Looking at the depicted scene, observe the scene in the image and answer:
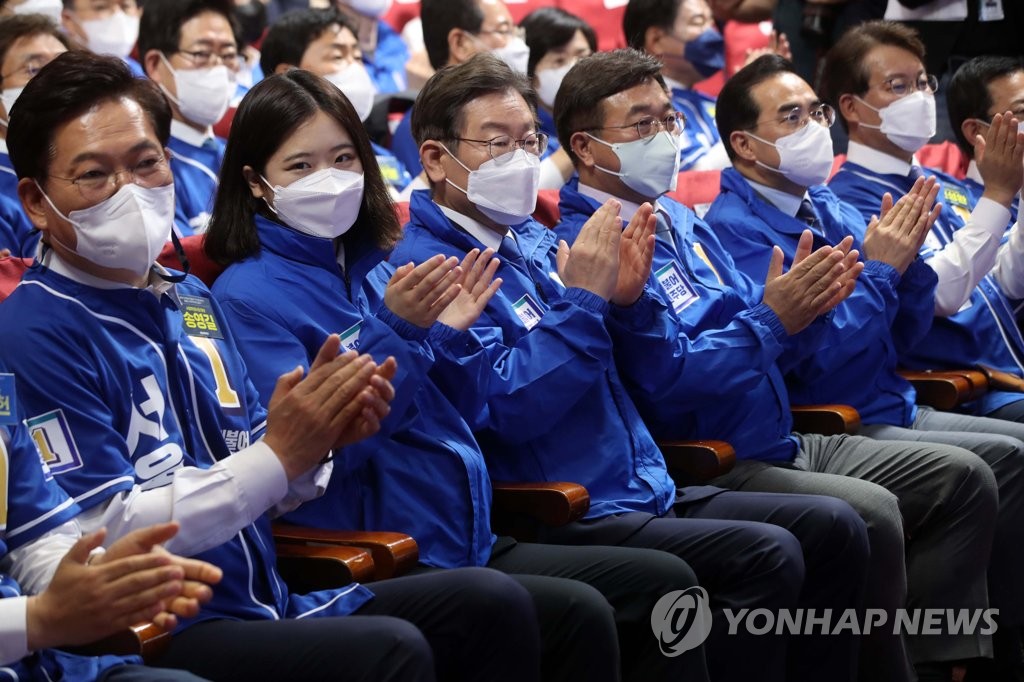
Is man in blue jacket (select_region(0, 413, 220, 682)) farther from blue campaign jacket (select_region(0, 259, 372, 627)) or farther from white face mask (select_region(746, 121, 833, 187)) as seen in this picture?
white face mask (select_region(746, 121, 833, 187))

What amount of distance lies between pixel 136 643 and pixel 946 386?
270 cm

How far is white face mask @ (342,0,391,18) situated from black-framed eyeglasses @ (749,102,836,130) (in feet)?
8.17

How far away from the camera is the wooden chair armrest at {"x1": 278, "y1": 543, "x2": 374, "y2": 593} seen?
2377 millimetres

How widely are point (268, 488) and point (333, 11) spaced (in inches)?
126

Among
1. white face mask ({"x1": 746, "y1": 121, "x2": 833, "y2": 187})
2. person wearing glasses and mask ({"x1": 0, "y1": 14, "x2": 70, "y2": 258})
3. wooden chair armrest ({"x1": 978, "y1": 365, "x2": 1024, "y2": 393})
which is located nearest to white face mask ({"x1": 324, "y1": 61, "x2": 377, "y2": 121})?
person wearing glasses and mask ({"x1": 0, "y1": 14, "x2": 70, "y2": 258})

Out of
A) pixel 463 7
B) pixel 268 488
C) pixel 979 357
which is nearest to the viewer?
pixel 268 488

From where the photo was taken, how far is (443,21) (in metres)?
5.26

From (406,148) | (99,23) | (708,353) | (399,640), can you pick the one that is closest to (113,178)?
(399,640)

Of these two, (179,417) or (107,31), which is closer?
(179,417)

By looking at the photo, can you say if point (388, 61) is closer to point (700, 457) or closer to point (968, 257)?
point (968, 257)

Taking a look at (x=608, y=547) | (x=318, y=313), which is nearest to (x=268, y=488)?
(x=318, y=313)

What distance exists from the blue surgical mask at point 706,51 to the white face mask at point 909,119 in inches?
55.9

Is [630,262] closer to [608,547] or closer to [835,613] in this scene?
[608,547]

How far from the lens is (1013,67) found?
4848 millimetres
